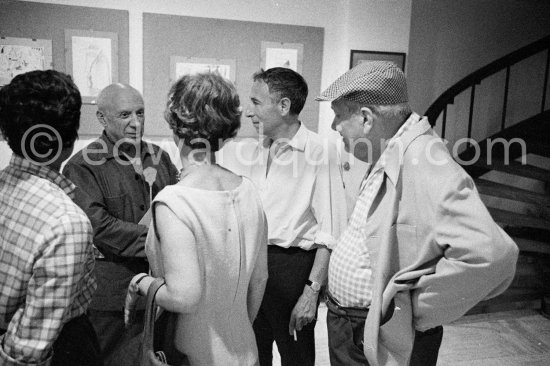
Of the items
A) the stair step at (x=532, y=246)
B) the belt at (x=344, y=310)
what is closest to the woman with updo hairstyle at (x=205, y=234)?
the belt at (x=344, y=310)

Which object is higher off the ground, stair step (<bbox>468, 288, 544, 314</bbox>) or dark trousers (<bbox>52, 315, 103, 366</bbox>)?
dark trousers (<bbox>52, 315, 103, 366</bbox>)

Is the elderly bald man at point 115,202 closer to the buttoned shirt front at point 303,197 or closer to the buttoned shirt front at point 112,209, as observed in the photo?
the buttoned shirt front at point 112,209

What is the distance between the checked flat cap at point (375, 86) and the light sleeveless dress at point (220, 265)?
492mm

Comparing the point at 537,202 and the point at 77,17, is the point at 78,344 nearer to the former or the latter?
the point at 77,17

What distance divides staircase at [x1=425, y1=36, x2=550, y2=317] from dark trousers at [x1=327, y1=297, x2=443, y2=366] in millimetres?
2603

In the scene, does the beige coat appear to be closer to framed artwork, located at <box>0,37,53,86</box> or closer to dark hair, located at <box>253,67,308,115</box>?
dark hair, located at <box>253,67,308,115</box>

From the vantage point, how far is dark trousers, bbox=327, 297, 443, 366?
163cm

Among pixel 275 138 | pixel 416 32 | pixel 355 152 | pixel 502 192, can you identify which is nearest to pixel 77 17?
pixel 275 138

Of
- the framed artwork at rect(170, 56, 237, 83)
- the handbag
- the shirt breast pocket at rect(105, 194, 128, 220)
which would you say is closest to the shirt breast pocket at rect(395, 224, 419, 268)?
the handbag

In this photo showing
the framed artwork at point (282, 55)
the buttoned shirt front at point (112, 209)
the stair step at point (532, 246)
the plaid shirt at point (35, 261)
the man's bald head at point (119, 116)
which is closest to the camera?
the plaid shirt at point (35, 261)

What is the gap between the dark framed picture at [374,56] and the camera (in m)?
3.34

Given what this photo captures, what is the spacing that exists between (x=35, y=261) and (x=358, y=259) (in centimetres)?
103

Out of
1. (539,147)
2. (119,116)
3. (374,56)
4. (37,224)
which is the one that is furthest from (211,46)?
(539,147)

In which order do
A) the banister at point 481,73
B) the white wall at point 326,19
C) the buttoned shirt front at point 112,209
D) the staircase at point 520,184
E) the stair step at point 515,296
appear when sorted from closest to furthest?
1. the buttoned shirt front at point 112,209
2. the white wall at point 326,19
3. the stair step at point 515,296
4. the staircase at point 520,184
5. the banister at point 481,73
